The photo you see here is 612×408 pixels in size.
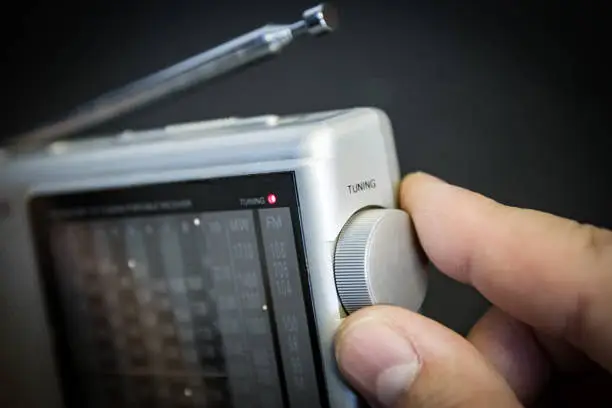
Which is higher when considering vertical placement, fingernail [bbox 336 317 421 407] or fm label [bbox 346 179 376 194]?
fm label [bbox 346 179 376 194]

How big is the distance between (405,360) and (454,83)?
0.76ft

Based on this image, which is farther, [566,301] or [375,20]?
[375,20]

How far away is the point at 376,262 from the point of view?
16.7 inches

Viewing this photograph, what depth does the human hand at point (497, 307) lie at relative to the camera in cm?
41

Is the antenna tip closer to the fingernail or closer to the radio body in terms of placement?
the radio body

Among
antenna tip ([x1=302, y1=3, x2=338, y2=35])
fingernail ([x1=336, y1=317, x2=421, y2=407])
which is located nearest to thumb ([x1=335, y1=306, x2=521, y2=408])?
fingernail ([x1=336, y1=317, x2=421, y2=407])

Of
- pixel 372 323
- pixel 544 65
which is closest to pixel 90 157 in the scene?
pixel 372 323

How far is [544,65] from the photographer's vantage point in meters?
0.56

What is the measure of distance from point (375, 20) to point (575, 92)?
0.47 ft

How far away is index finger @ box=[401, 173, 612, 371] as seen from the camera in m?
0.43

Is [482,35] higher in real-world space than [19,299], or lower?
higher

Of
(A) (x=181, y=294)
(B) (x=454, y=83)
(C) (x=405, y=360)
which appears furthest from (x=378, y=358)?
(B) (x=454, y=83)

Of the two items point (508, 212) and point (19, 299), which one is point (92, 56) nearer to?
point (19, 299)

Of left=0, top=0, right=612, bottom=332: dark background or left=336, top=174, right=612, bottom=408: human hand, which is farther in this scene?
left=0, top=0, right=612, bottom=332: dark background
